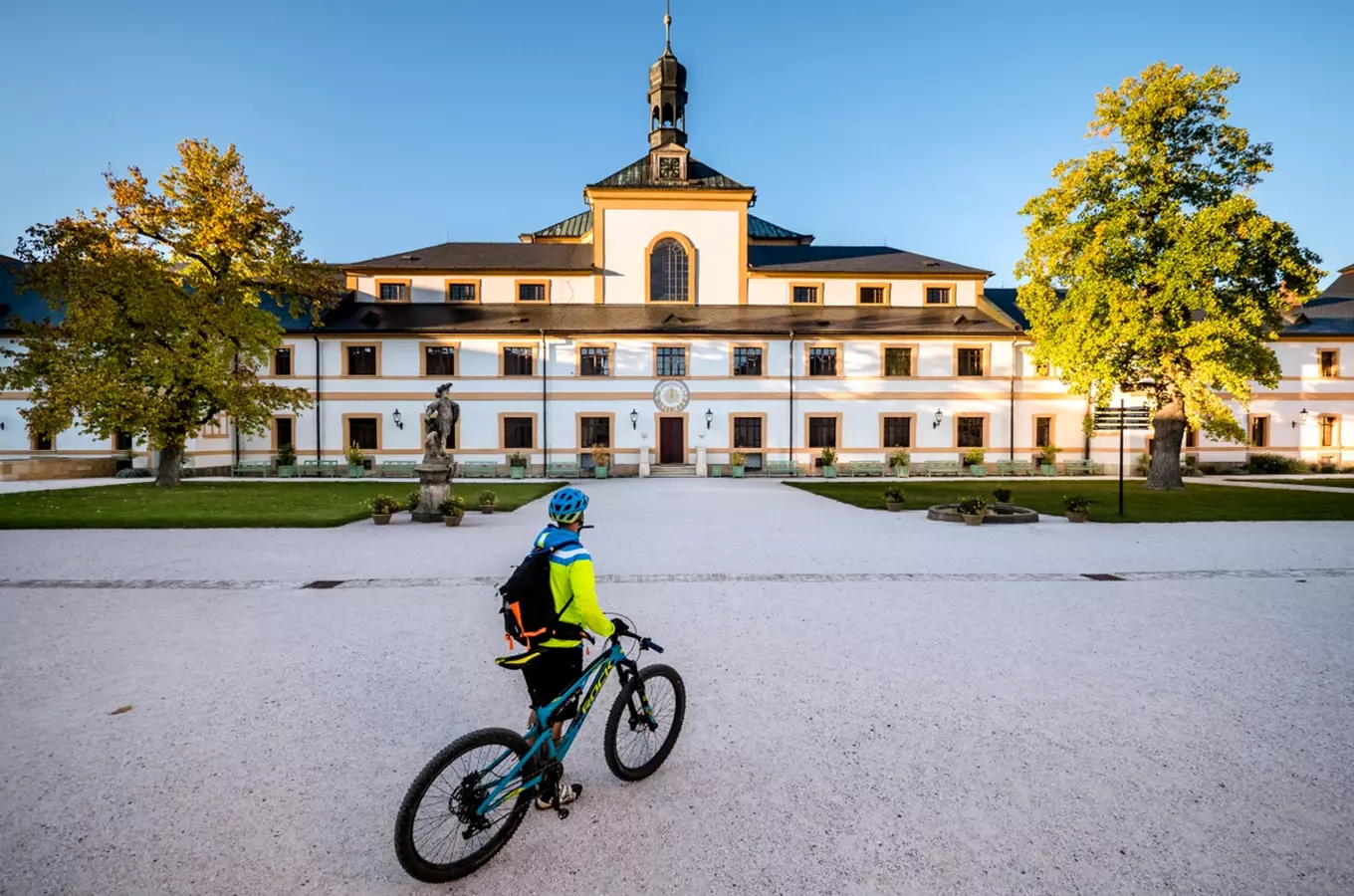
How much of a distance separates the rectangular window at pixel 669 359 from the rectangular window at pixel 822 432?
7.38 metres

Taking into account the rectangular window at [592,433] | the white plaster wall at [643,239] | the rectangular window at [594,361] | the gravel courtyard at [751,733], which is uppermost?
the white plaster wall at [643,239]

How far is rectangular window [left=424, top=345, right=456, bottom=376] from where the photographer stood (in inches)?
1357

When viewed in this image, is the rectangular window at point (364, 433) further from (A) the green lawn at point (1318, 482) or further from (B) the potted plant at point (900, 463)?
(A) the green lawn at point (1318, 482)

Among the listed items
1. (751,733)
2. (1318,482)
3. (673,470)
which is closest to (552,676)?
(751,733)

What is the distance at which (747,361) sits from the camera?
35.1 metres

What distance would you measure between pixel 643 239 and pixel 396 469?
1797 cm

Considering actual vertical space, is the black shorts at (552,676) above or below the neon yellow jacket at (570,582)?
below

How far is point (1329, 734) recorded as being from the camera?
4789mm

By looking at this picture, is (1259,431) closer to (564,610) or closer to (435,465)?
(435,465)

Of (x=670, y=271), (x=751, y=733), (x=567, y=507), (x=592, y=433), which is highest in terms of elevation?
(x=670, y=271)

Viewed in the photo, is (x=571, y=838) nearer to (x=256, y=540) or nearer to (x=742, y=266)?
(x=256, y=540)

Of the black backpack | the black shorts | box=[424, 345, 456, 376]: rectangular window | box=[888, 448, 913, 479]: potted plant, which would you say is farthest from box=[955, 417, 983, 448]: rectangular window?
the black backpack

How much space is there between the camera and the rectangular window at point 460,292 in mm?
37469

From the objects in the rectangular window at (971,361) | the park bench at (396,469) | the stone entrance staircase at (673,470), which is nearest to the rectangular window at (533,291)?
the park bench at (396,469)
